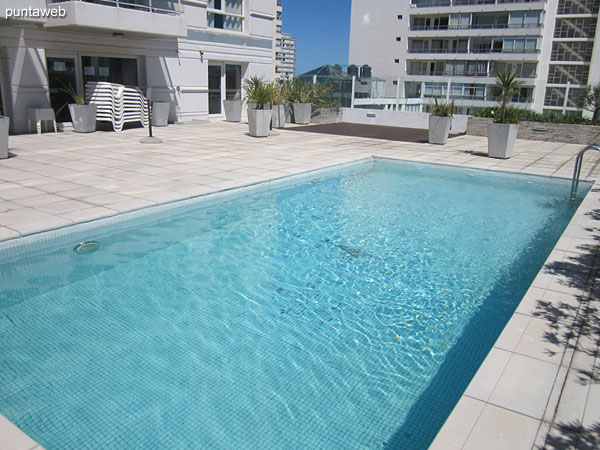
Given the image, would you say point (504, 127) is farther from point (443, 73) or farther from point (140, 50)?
point (443, 73)

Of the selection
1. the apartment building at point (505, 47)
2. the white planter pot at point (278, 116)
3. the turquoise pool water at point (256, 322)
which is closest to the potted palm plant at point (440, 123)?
the white planter pot at point (278, 116)

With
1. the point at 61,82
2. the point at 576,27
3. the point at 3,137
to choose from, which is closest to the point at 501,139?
the point at 3,137

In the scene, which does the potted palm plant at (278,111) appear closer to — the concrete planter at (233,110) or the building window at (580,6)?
the concrete planter at (233,110)

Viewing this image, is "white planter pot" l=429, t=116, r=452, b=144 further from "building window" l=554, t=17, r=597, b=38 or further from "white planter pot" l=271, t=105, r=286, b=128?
"building window" l=554, t=17, r=597, b=38

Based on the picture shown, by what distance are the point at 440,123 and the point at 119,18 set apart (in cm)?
1004

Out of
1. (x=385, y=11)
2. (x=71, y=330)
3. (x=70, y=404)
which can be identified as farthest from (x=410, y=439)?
(x=385, y=11)

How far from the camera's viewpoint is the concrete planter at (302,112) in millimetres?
19344

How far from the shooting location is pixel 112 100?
14.9 metres

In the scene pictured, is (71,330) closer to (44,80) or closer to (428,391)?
(428,391)

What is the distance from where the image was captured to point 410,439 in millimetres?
3092

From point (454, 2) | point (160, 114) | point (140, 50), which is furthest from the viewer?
point (454, 2)

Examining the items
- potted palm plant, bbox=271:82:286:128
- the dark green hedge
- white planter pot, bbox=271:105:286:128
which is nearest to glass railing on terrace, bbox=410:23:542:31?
the dark green hedge

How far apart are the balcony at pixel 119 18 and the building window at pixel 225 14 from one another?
80.1 inches

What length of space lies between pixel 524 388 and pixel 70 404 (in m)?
2.95
